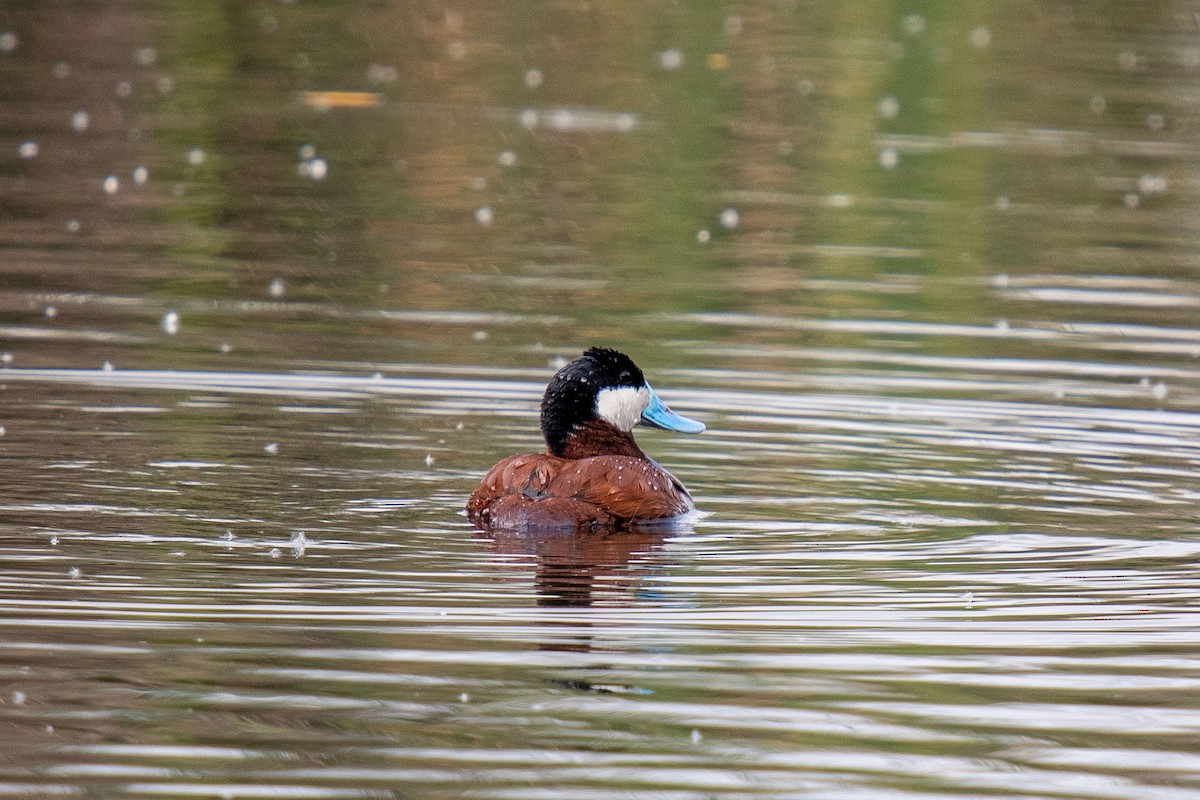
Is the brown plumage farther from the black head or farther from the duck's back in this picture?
the black head

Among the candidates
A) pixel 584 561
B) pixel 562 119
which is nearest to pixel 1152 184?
pixel 562 119

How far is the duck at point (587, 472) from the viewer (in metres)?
8.45

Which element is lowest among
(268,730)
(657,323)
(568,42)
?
(268,730)

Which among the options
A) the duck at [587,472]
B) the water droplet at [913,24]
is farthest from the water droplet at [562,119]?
the duck at [587,472]

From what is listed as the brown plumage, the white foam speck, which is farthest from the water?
the white foam speck

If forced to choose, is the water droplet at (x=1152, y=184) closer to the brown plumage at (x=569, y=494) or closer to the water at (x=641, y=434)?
the water at (x=641, y=434)

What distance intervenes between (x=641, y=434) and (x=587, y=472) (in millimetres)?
2881

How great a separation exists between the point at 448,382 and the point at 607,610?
423 centimetres

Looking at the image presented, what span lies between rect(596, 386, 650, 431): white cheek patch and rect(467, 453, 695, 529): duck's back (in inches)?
10.1

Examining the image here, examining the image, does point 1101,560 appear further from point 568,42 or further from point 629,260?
point 568,42

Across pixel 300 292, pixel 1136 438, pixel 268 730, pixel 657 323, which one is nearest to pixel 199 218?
pixel 300 292

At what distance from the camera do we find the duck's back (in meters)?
8.42

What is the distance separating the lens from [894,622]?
7004mm

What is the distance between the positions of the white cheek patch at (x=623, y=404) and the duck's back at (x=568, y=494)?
0.84ft
